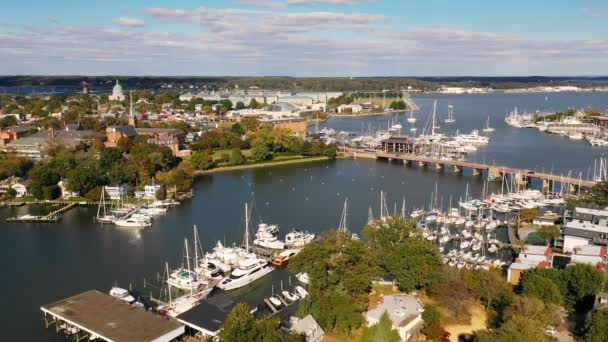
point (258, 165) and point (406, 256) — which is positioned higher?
point (406, 256)

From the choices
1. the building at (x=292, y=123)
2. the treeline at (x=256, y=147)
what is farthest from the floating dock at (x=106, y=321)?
the building at (x=292, y=123)

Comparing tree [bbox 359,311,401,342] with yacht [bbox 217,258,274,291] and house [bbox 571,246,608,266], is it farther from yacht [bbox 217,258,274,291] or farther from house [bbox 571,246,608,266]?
house [bbox 571,246,608,266]

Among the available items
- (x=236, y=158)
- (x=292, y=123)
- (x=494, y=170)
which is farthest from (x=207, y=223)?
(x=292, y=123)

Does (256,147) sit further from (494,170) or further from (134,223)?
(494,170)

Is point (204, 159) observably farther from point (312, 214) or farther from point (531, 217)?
point (531, 217)

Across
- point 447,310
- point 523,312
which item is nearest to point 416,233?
point 447,310

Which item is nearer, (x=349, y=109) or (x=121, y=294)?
(x=121, y=294)
